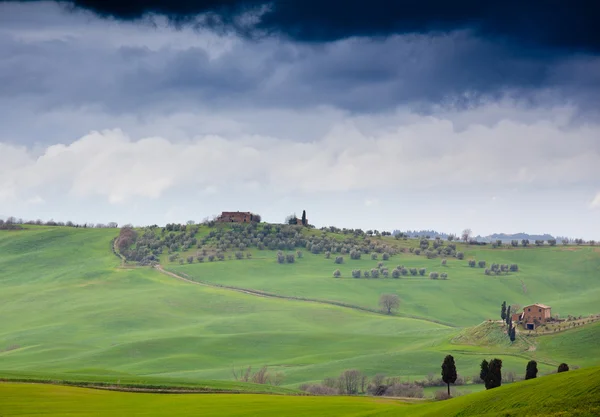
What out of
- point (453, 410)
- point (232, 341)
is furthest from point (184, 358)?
point (453, 410)

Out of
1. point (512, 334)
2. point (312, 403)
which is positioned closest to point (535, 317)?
point (512, 334)

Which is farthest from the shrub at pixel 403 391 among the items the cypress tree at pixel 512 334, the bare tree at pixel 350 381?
the cypress tree at pixel 512 334

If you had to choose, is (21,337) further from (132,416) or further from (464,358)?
(132,416)

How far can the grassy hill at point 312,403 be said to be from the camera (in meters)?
46.2

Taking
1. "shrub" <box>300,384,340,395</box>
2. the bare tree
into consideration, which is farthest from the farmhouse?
"shrub" <box>300,384,340,395</box>

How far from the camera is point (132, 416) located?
61156mm

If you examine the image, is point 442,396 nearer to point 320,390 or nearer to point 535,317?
point 320,390

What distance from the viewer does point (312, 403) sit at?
69000 mm

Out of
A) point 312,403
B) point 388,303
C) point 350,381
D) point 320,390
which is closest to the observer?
point 312,403

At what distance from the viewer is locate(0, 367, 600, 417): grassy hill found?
46.2m

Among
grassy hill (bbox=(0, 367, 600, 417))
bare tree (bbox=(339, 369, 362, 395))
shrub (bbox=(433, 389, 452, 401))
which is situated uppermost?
grassy hill (bbox=(0, 367, 600, 417))

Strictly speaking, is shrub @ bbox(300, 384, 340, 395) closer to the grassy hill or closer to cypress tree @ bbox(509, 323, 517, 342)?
the grassy hill

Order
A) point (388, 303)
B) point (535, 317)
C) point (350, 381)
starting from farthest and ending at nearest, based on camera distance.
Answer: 1. point (388, 303)
2. point (535, 317)
3. point (350, 381)

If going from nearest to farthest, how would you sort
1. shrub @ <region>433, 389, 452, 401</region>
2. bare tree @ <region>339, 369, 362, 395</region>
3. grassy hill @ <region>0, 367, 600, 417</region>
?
grassy hill @ <region>0, 367, 600, 417</region>, shrub @ <region>433, 389, 452, 401</region>, bare tree @ <region>339, 369, 362, 395</region>
